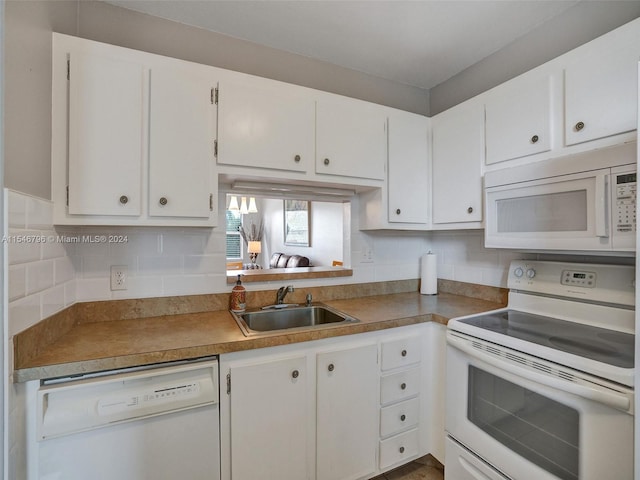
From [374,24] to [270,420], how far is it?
2.07 m

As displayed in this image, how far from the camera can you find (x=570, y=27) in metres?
1.57

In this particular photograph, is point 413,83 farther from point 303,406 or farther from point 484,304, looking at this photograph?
point 303,406

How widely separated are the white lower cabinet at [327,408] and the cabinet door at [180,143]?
2.34 ft

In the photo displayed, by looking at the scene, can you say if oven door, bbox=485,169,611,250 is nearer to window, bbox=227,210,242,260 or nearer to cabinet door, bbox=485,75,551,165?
cabinet door, bbox=485,75,551,165

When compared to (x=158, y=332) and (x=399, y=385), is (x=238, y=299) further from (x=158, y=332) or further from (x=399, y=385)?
(x=399, y=385)

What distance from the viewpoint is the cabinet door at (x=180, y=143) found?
51.8 inches

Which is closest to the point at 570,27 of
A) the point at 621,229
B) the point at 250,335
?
the point at 621,229

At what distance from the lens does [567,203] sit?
129 centimetres

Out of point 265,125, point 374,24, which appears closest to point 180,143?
point 265,125

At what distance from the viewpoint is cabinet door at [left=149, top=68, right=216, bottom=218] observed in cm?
131

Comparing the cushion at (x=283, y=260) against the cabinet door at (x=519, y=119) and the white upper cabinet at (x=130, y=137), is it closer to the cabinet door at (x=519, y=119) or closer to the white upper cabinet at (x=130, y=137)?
the white upper cabinet at (x=130, y=137)

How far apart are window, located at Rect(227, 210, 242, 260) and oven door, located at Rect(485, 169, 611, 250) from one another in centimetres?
410

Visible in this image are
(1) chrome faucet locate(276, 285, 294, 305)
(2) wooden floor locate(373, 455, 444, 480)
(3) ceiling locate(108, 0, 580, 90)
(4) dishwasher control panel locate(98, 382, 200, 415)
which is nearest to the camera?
(4) dishwasher control panel locate(98, 382, 200, 415)

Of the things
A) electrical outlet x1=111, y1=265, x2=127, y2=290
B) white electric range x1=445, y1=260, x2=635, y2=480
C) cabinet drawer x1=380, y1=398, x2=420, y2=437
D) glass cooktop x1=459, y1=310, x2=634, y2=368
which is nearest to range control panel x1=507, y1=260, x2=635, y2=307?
white electric range x1=445, y1=260, x2=635, y2=480
